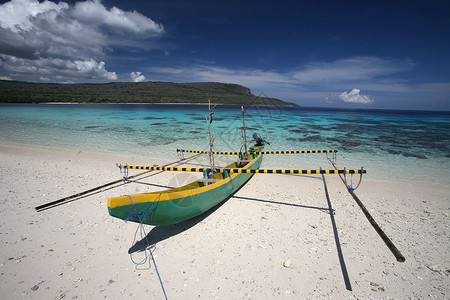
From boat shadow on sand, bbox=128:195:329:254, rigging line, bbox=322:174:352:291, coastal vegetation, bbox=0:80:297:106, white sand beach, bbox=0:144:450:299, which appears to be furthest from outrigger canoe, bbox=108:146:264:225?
coastal vegetation, bbox=0:80:297:106

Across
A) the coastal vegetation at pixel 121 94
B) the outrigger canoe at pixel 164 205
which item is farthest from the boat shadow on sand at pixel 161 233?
the coastal vegetation at pixel 121 94

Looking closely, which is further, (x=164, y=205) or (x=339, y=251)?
(x=339, y=251)

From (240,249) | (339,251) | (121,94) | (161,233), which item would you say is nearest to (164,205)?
(161,233)

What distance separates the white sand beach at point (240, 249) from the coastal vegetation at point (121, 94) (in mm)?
9105

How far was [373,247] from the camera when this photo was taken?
4.23 m

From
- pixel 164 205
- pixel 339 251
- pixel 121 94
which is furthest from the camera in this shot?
pixel 121 94

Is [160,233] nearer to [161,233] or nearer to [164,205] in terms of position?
[161,233]

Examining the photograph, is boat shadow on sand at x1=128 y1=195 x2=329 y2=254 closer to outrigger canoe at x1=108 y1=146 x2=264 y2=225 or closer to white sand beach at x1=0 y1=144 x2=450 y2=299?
white sand beach at x1=0 y1=144 x2=450 y2=299

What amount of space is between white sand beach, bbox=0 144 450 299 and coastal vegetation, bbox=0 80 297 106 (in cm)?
910

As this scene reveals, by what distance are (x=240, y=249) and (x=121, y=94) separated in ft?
368

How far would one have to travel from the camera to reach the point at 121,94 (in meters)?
97.7

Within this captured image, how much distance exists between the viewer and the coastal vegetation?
73.8 m

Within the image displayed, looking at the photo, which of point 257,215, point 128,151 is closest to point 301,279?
point 257,215

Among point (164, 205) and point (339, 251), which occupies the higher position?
point (164, 205)
